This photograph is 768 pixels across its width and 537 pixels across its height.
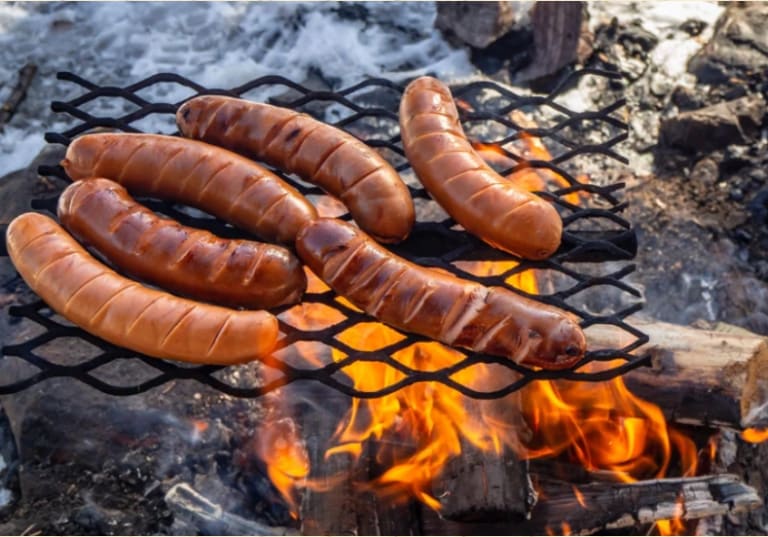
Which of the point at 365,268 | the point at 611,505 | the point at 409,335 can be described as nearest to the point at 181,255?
the point at 365,268

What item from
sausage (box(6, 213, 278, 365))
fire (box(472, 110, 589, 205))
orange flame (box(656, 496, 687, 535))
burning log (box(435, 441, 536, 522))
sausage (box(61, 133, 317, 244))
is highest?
sausage (box(61, 133, 317, 244))

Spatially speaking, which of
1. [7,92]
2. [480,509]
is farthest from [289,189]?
[7,92]

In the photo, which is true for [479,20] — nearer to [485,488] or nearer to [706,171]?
[706,171]

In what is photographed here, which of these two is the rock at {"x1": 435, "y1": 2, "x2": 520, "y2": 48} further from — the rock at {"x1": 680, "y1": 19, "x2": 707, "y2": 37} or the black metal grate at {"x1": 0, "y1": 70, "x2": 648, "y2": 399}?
the black metal grate at {"x1": 0, "y1": 70, "x2": 648, "y2": 399}

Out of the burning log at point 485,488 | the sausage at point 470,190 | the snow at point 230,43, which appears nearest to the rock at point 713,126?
the snow at point 230,43

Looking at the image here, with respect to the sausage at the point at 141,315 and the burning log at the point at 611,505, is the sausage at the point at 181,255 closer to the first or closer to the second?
the sausage at the point at 141,315

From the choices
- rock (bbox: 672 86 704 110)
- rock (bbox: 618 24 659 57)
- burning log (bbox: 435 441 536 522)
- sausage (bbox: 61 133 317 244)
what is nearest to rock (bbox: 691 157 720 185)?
rock (bbox: 672 86 704 110)
